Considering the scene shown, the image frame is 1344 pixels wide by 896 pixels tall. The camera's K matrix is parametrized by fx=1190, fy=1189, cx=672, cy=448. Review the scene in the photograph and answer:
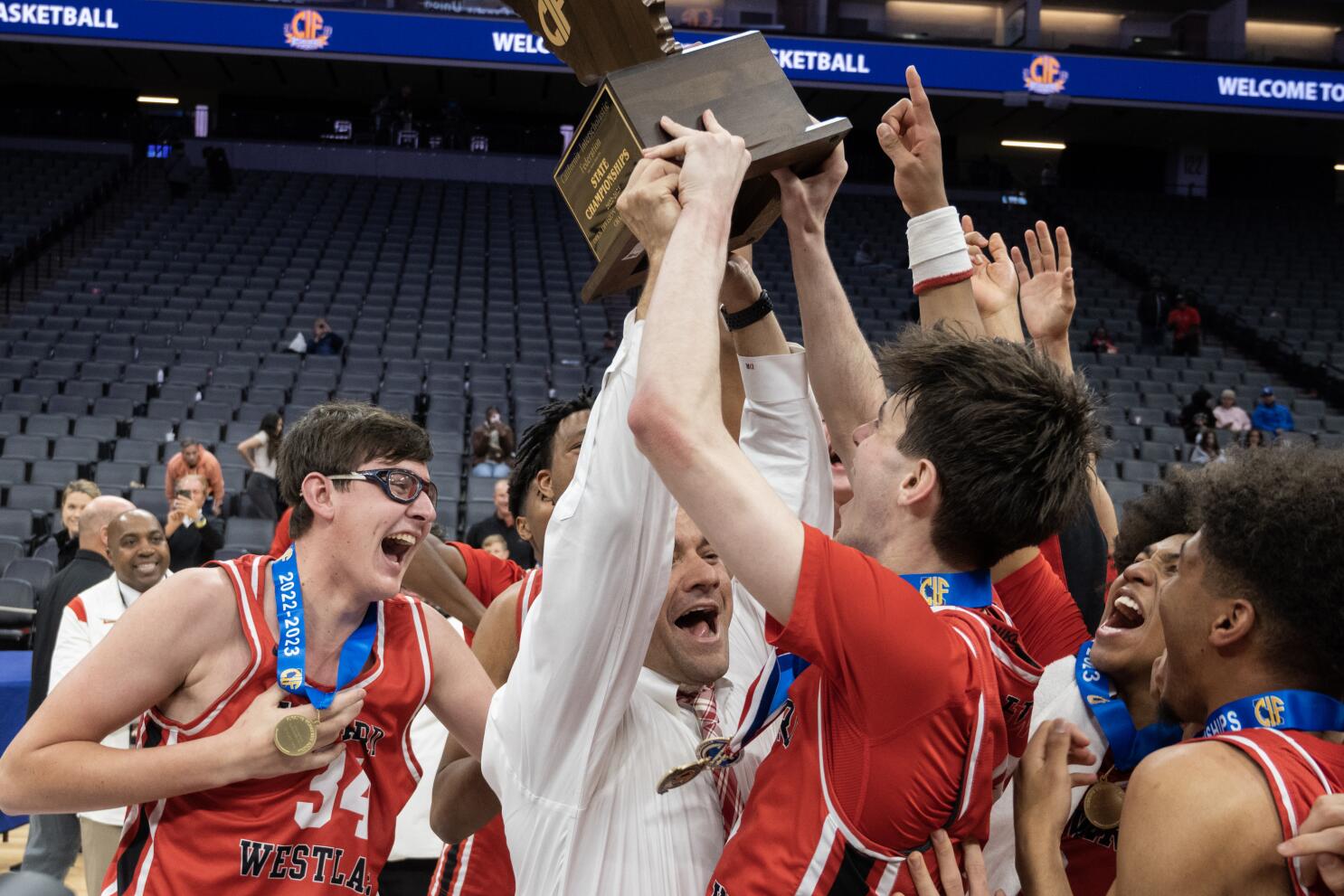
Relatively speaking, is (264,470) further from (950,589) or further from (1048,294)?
(950,589)

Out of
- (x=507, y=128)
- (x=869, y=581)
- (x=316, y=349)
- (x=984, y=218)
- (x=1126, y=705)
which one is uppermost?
(x=507, y=128)

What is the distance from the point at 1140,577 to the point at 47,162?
18.3 meters

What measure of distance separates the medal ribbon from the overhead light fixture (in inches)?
837

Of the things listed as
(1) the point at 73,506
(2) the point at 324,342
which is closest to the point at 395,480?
(1) the point at 73,506

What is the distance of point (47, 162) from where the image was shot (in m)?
16.9

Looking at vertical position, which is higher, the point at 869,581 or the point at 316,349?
the point at 316,349

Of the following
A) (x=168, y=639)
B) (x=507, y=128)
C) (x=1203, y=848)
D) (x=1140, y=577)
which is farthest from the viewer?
(x=507, y=128)

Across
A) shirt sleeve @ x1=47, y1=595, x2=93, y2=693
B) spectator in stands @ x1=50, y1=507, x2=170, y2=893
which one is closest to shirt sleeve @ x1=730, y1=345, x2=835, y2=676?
spectator in stands @ x1=50, y1=507, x2=170, y2=893

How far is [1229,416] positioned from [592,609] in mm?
11446

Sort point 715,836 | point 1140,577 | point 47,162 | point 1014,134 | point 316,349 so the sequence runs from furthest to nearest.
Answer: point 1014,134
point 47,162
point 316,349
point 1140,577
point 715,836

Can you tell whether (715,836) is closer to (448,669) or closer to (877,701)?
(877,701)

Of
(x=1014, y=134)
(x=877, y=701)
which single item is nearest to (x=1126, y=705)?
(x=877, y=701)

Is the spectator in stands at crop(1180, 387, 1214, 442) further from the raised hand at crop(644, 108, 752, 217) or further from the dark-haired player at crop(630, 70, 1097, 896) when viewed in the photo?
the raised hand at crop(644, 108, 752, 217)

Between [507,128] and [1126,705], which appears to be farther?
[507,128]
